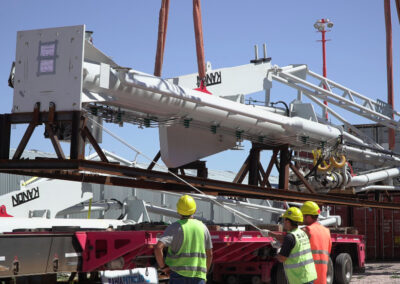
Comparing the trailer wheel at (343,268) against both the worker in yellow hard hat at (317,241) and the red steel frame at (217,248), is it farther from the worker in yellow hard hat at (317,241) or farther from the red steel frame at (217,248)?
the worker in yellow hard hat at (317,241)

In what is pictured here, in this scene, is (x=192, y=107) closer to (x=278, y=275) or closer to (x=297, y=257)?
(x=278, y=275)

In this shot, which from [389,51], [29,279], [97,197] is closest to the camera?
[29,279]

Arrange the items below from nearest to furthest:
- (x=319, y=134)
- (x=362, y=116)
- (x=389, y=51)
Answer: (x=319, y=134) → (x=362, y=116) → (x=389, y=51)

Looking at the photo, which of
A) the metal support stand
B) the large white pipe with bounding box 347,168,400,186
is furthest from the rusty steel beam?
the large white pipe with bounding box 347,168,400,186

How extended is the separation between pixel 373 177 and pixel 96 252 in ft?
40.2

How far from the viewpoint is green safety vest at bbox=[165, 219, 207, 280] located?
6949 millimetres

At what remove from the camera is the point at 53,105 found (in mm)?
9680

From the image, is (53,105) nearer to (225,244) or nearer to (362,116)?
(225,244)

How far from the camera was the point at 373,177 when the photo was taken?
1969cm

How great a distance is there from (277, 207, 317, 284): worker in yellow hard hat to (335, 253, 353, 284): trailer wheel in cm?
778

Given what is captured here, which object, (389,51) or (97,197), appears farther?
(97,197)

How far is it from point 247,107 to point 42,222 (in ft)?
16.8

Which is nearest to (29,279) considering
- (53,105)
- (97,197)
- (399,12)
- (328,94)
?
(53,105)

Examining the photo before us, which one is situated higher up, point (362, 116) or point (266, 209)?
point (362, 116)
